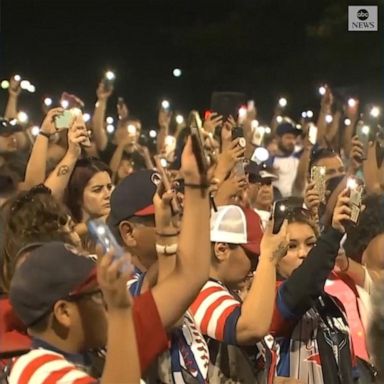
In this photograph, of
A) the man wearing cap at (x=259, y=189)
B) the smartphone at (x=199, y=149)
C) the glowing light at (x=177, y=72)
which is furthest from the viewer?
the glowing light at (x=177, y=72)

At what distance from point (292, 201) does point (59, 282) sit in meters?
1.86

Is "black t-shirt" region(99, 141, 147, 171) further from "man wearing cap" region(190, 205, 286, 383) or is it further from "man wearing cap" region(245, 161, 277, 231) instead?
"man wearing cap" region(190, 205, 286, 383)

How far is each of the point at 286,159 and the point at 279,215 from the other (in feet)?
15.1

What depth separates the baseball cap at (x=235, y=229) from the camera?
289 centimetres

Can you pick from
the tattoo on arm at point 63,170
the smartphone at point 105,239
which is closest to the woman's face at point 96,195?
the tattoo on arm at point 63,170

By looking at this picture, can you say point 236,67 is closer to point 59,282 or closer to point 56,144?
point 56,144

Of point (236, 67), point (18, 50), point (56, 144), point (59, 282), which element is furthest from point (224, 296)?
point (236, 67)

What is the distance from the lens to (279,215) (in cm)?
312

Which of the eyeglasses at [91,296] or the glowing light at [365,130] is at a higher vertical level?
the glowing light at [365,130]

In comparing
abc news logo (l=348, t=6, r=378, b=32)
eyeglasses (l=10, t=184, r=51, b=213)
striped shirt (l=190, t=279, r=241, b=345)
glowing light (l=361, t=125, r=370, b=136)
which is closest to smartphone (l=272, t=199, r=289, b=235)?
striped shirt (l=190, t=279, r=241, b=345)

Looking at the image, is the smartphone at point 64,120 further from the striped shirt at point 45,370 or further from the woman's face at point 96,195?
the striped shirt at point 45,370

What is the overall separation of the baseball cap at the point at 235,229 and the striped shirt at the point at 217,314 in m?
0.21

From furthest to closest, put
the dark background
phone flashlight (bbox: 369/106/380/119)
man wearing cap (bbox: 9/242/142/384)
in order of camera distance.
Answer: the dark background, phone flashlight (bbox: 369/106/380/119), man wearing cap (bbox: 9/242/142/384)

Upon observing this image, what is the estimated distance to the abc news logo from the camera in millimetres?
4402
